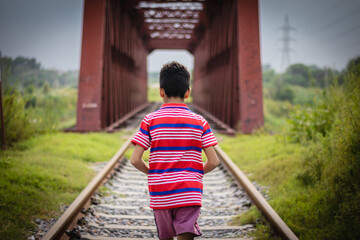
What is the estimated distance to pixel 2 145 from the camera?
18.3 ft

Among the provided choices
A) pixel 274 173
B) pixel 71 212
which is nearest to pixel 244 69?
pixel 274 173

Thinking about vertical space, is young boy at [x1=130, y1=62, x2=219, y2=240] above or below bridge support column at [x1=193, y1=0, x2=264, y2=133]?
below

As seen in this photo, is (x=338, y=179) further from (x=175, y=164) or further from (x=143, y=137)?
(x=143, y=137)

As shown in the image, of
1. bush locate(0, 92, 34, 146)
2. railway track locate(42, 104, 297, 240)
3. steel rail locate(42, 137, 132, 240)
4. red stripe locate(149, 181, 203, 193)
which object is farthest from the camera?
bush locate(0, 92, 34, 146)

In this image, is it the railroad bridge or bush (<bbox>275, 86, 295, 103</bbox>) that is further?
bush (<bbox>275, 86, 295, 103</bbox>)

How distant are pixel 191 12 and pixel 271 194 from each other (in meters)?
13.8

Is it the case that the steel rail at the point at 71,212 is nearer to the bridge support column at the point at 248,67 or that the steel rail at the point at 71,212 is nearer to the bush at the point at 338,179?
Answer: the bush at the point at 338,179

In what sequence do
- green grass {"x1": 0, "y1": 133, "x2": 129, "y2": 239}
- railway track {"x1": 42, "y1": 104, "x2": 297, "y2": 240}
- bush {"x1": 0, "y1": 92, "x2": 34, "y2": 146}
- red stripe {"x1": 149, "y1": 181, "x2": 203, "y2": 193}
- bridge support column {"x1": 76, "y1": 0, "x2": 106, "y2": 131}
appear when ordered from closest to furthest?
1. red stripe {"x1": 149, "y1": 181, "x2": 203, "y2": 193}
2. railway track {"x1": 42, "y1": 104, "x2": 297, "y2": 240}
3. green grass {"x1": 0, "y1": 133, "x2": 129, "y2": 239}
4. bush {"x1": 0, "y1": 92, "x2": 34, "y2": 146}
5. bridge support column {"x1": 76, "y1": 0, "x2": 106, "y2": 131}

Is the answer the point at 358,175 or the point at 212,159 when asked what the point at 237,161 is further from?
the point at 212,159

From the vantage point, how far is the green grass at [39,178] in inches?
120

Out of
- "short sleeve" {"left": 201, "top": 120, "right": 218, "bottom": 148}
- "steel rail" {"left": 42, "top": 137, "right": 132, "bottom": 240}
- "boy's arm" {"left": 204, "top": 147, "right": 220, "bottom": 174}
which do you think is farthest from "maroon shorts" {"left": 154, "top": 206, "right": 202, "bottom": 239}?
"steel rail" {"left": 42, "top": 137, "right": 132, "bottom": 240}

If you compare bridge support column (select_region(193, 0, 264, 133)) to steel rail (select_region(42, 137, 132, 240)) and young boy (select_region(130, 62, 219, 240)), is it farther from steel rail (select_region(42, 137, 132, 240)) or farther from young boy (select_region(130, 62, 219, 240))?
young boy (select_region(130, 62, 219, 240))

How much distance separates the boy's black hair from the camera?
1.75 metres

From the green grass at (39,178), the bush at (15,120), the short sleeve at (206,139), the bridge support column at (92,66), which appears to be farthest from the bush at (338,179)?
the bridge support column at (92,66)
